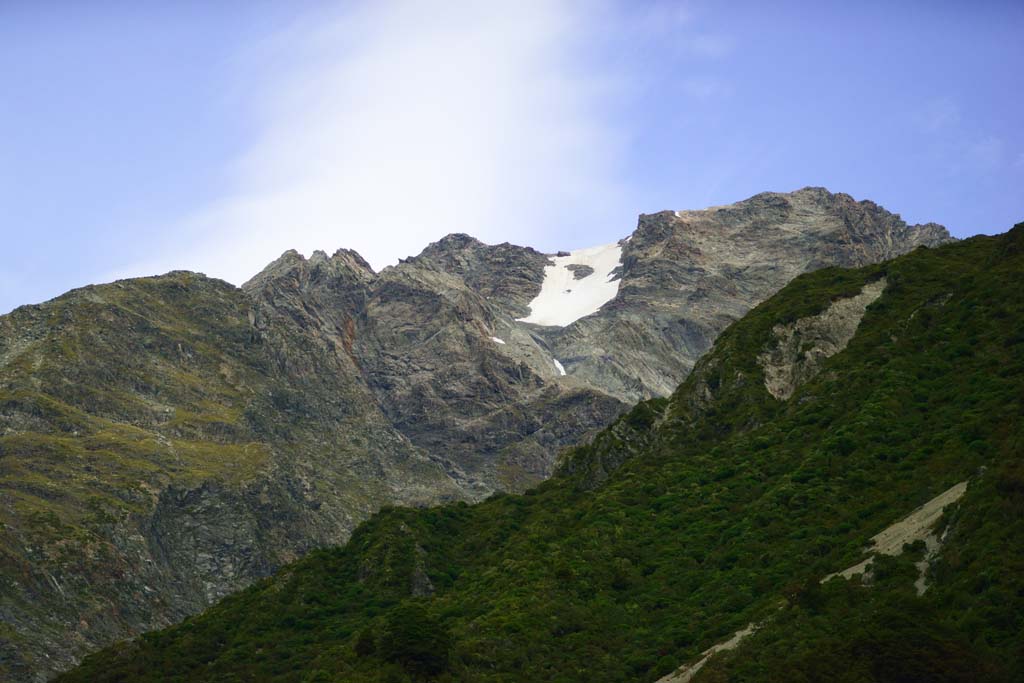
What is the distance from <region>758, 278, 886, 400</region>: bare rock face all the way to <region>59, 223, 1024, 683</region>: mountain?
223 millimetres

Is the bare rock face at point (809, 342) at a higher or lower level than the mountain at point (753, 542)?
higher

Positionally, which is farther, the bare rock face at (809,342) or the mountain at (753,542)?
the bare rock face at (809,342)

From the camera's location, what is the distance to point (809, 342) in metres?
115

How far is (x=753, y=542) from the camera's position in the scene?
282ft

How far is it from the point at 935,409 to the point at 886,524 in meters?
17.0

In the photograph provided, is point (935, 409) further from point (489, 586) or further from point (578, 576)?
point (489, 586)

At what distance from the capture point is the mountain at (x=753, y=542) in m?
61.6

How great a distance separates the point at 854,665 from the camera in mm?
58125

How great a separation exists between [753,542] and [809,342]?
3431cm

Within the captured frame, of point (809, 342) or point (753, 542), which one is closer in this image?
point (753, 542)

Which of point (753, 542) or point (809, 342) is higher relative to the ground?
point (809, 342)

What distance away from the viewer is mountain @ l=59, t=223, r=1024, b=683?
61625 mm

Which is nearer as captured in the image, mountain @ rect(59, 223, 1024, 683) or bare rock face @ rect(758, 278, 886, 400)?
mountain @ rect(59, 223, 1024, 683)

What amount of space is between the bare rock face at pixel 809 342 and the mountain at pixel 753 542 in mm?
223
